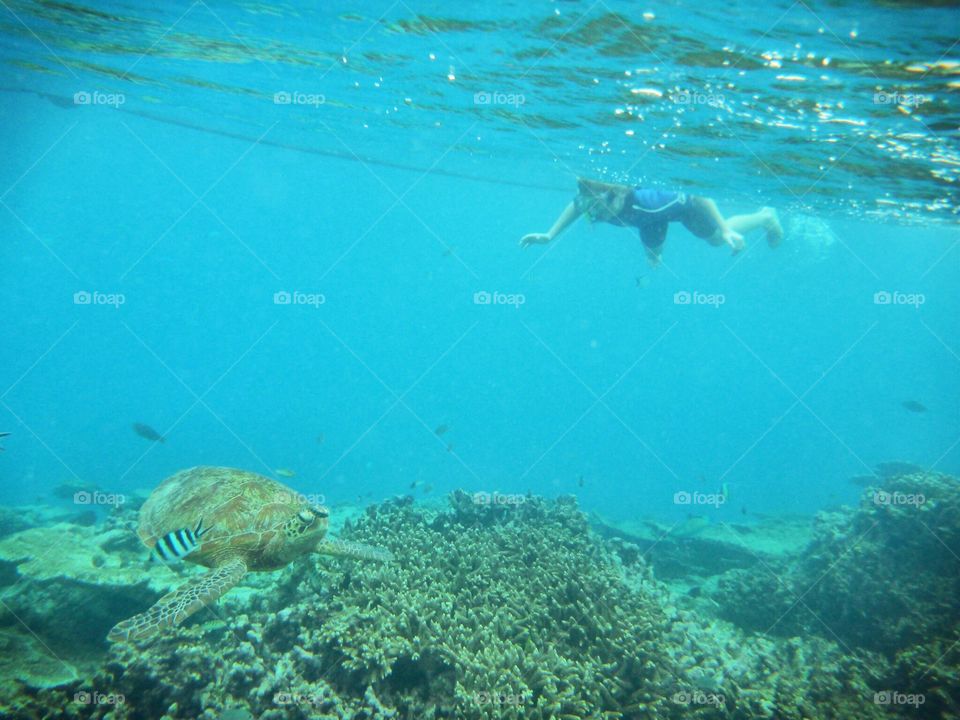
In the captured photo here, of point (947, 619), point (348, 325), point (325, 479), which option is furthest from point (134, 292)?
point (947, 619)

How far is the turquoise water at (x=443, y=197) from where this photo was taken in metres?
10.1

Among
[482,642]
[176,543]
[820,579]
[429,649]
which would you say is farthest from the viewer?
[820,579]

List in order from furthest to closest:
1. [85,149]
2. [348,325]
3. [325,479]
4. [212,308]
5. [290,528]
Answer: [348,325], [212,308], [85,149], [325,479], [290,528]

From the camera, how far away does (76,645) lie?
6582mm

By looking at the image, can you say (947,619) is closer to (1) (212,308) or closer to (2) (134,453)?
(2) (134,453)

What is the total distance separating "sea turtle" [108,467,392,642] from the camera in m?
5.45

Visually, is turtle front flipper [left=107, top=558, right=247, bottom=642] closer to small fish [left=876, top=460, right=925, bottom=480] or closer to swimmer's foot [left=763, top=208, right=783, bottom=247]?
swimmer's foot [left=763, top=208, right=783, bottom=247]

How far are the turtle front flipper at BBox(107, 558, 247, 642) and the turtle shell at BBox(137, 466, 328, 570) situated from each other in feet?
1.13

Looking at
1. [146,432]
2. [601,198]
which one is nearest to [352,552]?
[601,198]

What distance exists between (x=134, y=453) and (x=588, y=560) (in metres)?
52.2

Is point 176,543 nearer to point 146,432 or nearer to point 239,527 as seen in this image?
point 239,527

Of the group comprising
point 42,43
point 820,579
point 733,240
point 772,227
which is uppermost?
point 42,43

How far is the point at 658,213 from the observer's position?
11.0m

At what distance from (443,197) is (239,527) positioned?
5378 cm
